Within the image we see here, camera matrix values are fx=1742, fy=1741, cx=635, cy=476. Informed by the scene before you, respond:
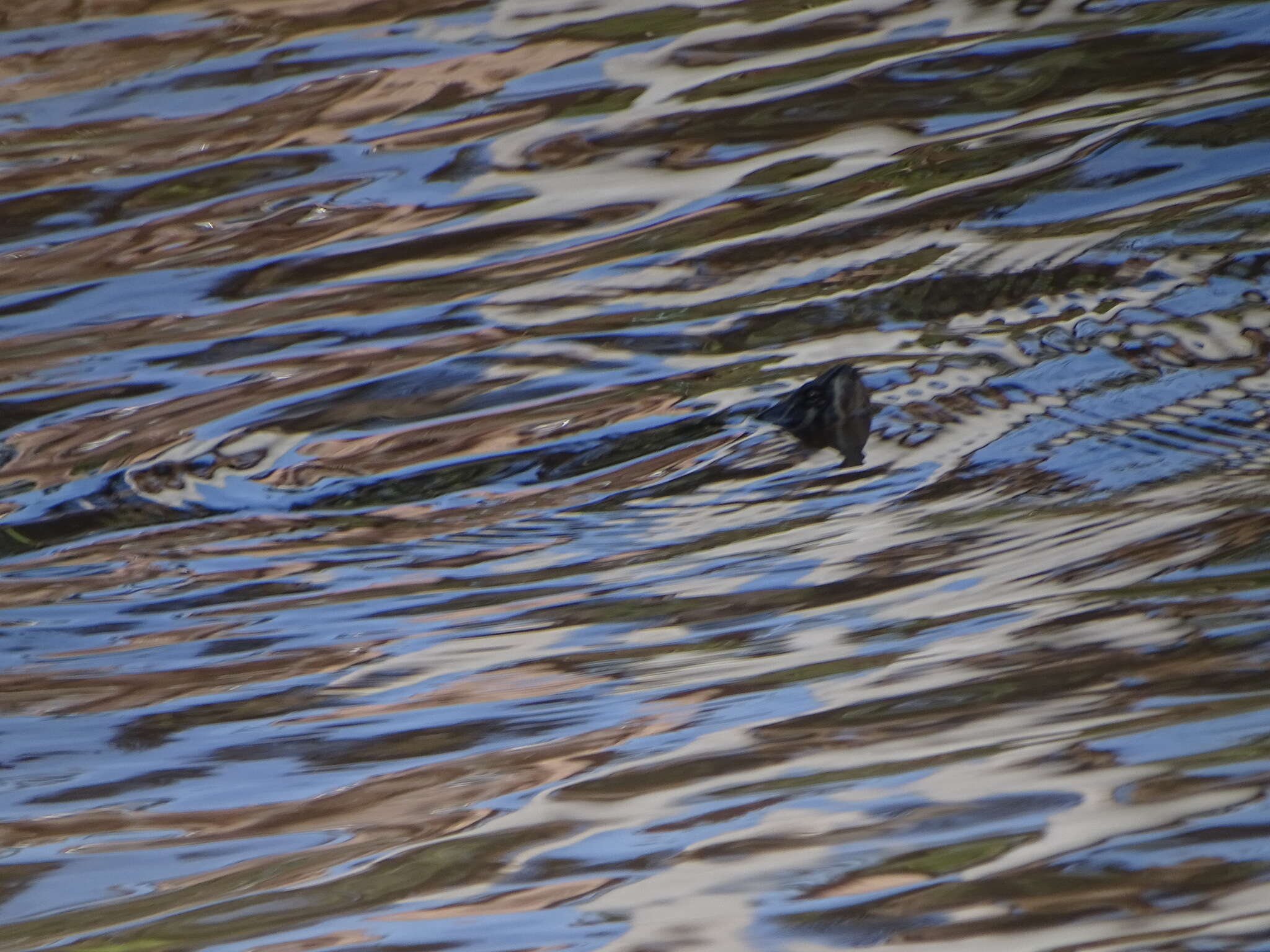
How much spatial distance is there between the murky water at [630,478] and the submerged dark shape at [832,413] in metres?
0.05

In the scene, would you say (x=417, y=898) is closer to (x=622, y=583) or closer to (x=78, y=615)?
(x=622, y=583)

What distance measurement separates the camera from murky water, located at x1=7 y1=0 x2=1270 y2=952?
1732 mm

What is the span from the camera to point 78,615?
109 inches

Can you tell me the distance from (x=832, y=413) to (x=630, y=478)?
Result: 0.39 meters

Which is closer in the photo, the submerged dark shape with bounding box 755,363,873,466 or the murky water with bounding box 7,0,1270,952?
the murky water with bounding box 7,0,1270,952

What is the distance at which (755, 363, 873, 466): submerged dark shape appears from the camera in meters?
3.10

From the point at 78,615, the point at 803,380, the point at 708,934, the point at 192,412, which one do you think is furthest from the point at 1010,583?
the point at 192,412

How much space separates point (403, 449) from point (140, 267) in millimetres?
1225

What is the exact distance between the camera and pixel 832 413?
318 centimetres

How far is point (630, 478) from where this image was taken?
321 cm

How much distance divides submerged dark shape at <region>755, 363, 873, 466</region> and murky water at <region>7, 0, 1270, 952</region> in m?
0.05

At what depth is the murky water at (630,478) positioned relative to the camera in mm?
1732

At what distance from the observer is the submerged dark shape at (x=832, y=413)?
310 centimetres

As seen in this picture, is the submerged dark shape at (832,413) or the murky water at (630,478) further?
the submerged dark shape at (832,413)
